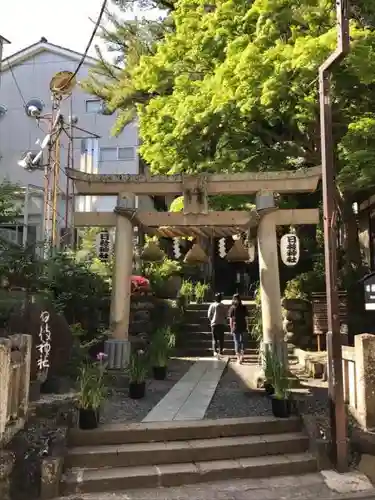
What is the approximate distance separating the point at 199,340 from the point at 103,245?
5561mm

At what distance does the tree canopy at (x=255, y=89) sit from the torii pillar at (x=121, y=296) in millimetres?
3366

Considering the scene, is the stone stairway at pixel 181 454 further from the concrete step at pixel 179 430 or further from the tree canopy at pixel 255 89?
the tree canopy at pixel 255 89

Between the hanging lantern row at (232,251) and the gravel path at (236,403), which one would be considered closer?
the gravel path at (236,403)

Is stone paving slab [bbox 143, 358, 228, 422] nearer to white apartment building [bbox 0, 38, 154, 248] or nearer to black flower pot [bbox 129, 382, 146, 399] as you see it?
black flower pot [bbox 129, 382, 146, 399]

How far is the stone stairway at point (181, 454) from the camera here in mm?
6391

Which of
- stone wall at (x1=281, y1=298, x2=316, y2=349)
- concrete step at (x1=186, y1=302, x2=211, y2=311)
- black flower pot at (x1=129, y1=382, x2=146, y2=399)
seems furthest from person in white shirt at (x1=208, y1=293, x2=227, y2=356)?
black flower pot at (x1=129, y1=382, x2=146, y2=399)

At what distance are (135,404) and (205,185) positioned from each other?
18.0 ft

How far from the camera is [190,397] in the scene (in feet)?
31.3

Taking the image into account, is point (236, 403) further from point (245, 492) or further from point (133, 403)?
point (245, 492)

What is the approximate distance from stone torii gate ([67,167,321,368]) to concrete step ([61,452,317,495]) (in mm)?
4396

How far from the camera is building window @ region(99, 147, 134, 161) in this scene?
79.1ft

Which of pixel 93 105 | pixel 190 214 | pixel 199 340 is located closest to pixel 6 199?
pixel 190 214

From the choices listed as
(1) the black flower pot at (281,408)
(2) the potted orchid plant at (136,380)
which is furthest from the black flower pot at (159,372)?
(1) the black flower pot at (281,408)

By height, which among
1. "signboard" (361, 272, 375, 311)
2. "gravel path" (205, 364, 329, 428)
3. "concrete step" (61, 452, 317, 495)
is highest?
"signboard" (361, 272, 375, 311)
